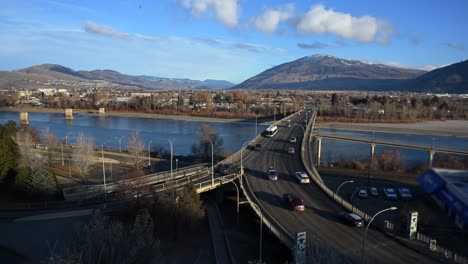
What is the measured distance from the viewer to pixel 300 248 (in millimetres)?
7543

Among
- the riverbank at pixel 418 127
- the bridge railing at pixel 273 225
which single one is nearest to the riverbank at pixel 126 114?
the riverbank at pixel 418 127

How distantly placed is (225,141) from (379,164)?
1238 cm

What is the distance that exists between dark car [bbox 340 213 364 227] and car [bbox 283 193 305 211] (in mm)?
1159

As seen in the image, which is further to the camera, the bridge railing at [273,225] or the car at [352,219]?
the car at [352,219]

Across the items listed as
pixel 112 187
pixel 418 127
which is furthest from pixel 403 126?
pixel 112 187

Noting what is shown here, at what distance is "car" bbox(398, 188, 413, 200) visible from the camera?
1758cm

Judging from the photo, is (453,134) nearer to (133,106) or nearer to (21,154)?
(21,154)

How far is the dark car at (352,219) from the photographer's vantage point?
32.2 ft

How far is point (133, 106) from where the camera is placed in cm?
6288

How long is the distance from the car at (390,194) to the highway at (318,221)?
290 cm

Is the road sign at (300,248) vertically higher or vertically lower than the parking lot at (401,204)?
higher

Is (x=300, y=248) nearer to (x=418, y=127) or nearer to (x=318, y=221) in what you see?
(x=318, y=221)

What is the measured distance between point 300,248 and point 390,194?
11.7m

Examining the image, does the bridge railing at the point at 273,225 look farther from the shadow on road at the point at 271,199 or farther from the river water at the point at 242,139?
the river water at the point at 242,139
